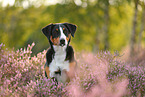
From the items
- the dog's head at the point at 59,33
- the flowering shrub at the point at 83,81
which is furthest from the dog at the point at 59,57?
the flowering shrub at the point at 83,81

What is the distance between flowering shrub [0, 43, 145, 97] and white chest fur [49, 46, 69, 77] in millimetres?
299

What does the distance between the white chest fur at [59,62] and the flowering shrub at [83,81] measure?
0.30 meters

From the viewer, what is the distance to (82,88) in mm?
3758

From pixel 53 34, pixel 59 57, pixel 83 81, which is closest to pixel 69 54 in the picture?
pixel 59 57

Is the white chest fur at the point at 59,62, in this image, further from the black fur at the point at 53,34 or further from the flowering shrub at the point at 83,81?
the flowering shrub at the point at 83,81

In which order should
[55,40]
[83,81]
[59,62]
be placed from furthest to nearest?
[59,62], [55,40], [83,81]

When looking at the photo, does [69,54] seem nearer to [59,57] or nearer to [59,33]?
[59,57]

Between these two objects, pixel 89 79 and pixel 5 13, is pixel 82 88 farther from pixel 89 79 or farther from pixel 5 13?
pixel 5 13

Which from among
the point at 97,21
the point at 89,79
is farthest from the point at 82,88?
the point at 97,21

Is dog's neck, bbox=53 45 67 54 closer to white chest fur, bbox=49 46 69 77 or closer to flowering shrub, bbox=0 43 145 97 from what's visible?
white chest fur, bbox=49 46 69 77

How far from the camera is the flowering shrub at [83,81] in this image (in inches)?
135

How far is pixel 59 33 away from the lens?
13.1 ft

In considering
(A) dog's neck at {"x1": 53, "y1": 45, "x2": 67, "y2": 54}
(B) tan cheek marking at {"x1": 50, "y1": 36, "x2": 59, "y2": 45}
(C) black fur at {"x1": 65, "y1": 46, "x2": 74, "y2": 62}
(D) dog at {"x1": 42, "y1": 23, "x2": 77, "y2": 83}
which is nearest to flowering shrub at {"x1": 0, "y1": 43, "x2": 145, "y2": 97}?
(D) dog at {"x1": 42, "y1": 23, "x2": 77, "y2": 83}

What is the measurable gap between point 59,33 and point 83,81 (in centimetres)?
109
